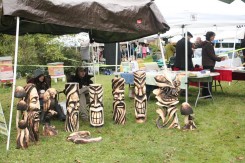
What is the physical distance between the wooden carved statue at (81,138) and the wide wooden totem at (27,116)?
1.83ft

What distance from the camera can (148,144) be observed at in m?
5.29

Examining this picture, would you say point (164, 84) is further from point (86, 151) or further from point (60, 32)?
point (60, 32)

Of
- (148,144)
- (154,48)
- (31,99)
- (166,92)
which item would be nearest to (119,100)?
(166,92)

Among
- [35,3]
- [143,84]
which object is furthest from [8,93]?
[35,3]

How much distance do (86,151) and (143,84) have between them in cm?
208

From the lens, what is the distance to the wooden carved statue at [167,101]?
6.19 m

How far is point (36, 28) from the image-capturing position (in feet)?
26.0

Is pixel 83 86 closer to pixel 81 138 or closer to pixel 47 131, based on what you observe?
pixel 47 131

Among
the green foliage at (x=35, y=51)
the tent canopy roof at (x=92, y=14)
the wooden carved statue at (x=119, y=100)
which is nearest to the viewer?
the tent canopy roof at (x=92, y=14)

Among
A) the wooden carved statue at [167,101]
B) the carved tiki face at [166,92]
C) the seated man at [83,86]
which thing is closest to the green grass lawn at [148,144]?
the wooden carved statue at [167,101]

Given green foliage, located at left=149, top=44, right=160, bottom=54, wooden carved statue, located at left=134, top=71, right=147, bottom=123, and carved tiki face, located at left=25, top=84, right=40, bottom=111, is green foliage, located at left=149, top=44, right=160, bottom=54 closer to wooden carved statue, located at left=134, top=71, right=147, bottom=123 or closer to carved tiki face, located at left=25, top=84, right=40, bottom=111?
wooden carved statue, located at left=134, top=71, right=147, bottom=123

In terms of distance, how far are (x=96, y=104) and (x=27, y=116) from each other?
1.45 metres

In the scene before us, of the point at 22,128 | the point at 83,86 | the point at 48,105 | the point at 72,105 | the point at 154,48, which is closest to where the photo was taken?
the point at 22,128

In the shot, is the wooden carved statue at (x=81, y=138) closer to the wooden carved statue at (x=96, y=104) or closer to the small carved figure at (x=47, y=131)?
the small carved figure at (x=47, y=131)
